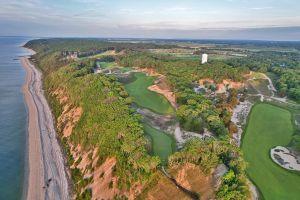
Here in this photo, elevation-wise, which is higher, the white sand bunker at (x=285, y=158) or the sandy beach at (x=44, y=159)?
the white sand bunker at (x=285, y=158)

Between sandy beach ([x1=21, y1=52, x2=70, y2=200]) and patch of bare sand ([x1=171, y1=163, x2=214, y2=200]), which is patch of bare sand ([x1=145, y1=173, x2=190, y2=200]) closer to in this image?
patch of bare sand ([x1=171, y1=163, x2=214, y2=200])

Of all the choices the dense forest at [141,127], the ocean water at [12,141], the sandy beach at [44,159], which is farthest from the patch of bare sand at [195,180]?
the ocean water at [12,141]

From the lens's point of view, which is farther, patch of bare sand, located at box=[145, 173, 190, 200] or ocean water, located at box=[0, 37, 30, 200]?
ocean water, located at box=[0, 37, 30, 200]

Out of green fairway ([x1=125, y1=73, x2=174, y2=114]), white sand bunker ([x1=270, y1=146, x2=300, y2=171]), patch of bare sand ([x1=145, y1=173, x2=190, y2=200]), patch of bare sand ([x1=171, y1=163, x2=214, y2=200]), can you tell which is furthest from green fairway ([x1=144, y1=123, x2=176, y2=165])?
white sand bunker ([x1=270, y1=146, x2=300, y2=171])

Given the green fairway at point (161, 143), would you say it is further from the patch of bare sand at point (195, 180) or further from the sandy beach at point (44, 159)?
the sandy beach at point (44, 159)

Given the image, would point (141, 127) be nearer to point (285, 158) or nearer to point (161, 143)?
point (161, 143)

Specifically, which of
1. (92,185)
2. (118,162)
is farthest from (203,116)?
Answer: (92,185)

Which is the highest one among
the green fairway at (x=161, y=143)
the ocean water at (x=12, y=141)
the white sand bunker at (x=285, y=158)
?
the green fairway at (x=161, y=143)
